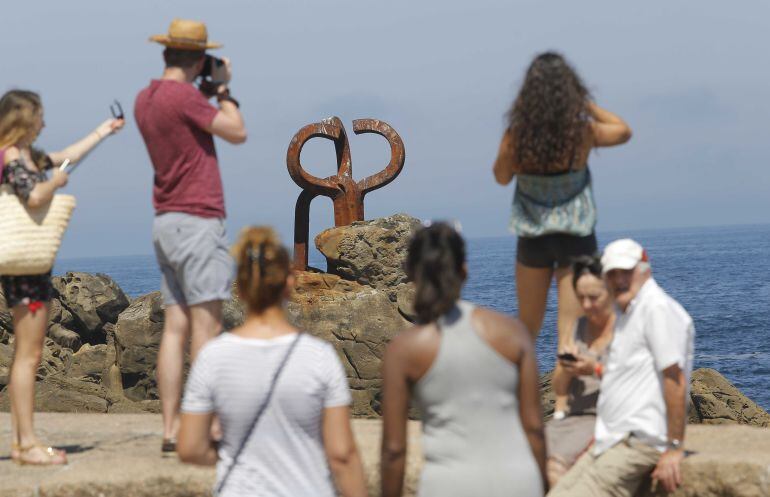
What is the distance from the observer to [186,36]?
5.00 meters

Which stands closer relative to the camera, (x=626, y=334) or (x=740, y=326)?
(x=626, y=334)

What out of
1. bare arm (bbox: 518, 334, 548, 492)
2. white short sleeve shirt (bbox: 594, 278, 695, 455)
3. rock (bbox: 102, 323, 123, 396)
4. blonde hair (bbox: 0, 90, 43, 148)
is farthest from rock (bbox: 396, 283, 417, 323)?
bare arm (bbox: 518, 334, 548, 492)

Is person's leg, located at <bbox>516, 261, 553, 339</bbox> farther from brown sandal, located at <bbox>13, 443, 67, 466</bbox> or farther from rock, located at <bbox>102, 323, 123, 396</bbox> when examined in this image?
rock, located at <bbox>102, 323, 123, 396</bbox>

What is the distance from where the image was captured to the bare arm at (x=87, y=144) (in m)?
5.19

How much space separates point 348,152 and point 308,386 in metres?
11.5

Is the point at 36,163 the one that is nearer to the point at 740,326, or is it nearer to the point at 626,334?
the point at 626,334

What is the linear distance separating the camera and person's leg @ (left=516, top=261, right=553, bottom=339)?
1575 millimetres

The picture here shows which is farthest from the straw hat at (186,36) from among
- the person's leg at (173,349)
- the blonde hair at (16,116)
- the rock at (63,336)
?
the rock at (63,336)

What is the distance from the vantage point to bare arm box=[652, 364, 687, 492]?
169 inches

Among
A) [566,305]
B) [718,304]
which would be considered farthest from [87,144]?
[718,304]

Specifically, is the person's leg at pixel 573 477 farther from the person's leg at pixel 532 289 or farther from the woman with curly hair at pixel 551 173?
the person's leg at pixel 532 289

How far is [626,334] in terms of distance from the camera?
4.40m

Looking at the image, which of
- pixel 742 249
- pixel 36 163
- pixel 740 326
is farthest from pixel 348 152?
pixel 742 249

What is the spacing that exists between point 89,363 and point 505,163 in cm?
1424
